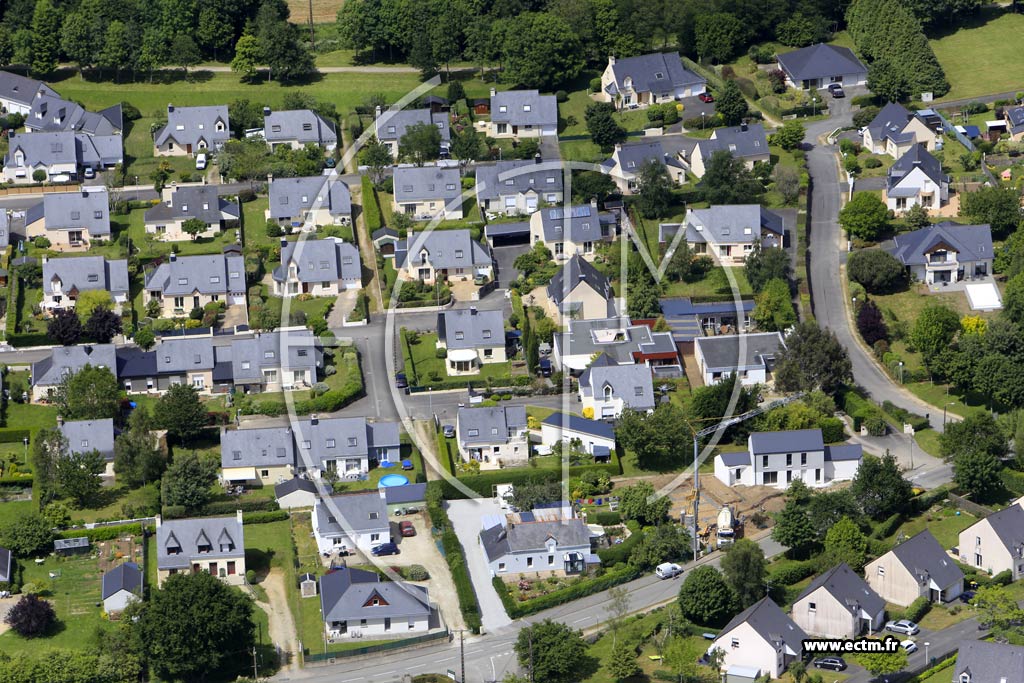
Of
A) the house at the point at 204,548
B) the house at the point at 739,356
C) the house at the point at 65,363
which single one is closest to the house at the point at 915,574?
the house at the point at 739,356

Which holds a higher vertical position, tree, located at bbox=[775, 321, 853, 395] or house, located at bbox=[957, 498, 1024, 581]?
tree, located at bbox=[775, 321, 853, 395]

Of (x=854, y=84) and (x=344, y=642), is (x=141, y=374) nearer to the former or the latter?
(x=344, y=642)

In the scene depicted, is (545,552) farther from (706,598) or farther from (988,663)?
(988,663)

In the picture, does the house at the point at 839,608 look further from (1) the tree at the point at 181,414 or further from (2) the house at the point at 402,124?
(2) the house at the point at 402,124

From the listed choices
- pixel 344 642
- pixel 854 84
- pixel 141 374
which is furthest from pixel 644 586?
pixel 854 84

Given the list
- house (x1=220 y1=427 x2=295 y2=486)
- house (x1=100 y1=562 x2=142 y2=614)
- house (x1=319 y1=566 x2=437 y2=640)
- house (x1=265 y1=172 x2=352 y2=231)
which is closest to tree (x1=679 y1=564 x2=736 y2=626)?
house (x1=319 y1=566 x2=437 y2=640)

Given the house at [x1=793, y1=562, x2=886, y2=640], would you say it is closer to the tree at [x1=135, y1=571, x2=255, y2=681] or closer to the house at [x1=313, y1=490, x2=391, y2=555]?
the house at [x1=313, y1=490, x2=391, y2=555]
